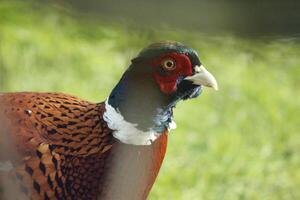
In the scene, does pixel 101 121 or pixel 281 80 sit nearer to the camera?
pixel 101 121

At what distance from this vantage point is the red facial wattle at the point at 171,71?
1341 mm

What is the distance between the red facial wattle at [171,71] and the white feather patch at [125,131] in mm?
114

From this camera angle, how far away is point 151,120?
139 cm

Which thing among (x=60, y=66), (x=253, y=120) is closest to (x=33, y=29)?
(x=60, y=66)

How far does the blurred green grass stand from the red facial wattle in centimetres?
77

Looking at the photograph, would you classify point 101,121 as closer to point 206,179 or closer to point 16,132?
point 16,132

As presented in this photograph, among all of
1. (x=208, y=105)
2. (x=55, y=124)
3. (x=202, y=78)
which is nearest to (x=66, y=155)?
(x=55, y=124)

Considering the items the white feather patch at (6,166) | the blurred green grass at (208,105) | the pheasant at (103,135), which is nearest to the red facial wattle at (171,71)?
the pheasant at (103,135)

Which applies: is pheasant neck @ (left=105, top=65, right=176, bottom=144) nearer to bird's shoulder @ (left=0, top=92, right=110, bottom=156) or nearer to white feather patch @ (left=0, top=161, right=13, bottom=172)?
bird's shoulder @ (left=0, top=92, right=110, bottom=156)

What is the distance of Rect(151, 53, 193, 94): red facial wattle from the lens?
4.40 feet

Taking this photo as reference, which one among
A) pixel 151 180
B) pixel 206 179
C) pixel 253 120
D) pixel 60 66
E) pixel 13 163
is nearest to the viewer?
pixel 13 163

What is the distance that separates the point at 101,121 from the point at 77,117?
0.17ft

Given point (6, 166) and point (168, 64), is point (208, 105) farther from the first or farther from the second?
point (6, 166)

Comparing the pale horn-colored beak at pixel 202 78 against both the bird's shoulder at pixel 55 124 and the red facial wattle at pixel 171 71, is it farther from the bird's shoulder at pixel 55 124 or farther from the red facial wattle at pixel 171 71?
the bird's shoulder at pixel 55 124
